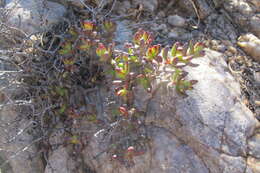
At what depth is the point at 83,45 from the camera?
117 inches

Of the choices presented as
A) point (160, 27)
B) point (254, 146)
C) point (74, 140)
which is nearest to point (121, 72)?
point (74, 140)

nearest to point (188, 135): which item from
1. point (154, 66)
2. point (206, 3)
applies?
point (154, 66)

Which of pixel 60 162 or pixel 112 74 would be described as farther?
pixel 60 162

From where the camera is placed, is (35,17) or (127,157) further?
(35,17)

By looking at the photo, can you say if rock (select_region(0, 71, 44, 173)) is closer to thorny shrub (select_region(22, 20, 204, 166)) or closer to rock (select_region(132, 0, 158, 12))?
thorny shrub (select_region(22, 20, 204, 166))

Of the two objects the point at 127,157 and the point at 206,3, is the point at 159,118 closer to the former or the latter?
the point at 127,157

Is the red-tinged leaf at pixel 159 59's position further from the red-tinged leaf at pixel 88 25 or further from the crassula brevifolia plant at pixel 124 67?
the red-tinged leaf at pixel 88 25

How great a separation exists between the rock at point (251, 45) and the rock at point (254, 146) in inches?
40.2

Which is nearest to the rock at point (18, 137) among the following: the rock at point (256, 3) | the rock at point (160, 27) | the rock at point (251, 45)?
the rock at point (160, 27)

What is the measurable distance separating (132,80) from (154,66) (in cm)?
23

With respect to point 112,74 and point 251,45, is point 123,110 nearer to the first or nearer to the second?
point 112,74

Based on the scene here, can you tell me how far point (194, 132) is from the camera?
277 cm

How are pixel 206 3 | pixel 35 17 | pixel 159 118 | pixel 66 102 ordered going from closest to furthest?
pixel 159 118 < pixel 66 102 < pixel 35 17 < pixel 206 3

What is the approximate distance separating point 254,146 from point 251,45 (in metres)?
1.19
